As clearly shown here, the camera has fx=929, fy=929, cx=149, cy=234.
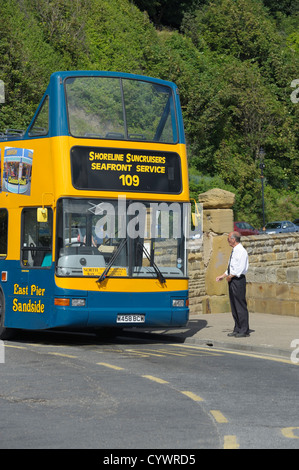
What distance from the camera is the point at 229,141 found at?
64312mm

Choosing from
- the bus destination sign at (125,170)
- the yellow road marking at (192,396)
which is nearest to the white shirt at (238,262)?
the bus destination sign at (125,170)

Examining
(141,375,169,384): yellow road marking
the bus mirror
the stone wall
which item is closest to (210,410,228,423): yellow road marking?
(141,375,169,384): yellow road marking

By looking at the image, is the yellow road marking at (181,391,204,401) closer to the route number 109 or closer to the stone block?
the route number 109

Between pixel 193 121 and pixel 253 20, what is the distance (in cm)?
1921

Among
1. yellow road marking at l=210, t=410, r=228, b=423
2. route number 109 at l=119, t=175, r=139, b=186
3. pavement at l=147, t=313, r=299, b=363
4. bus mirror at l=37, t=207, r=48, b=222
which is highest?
route number 109 at l=119, t=175, r=139, b=186

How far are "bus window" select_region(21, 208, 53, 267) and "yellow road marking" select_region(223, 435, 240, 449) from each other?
863 centimetres

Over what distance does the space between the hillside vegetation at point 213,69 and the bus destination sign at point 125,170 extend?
32022mm

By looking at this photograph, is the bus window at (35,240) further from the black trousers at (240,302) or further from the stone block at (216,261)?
the stone block at (216,261)

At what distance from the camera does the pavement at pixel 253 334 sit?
15.6 metres

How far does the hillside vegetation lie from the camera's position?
58.2 metres

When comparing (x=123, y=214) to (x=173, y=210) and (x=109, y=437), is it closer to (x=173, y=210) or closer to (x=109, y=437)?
(x=173, y=210)

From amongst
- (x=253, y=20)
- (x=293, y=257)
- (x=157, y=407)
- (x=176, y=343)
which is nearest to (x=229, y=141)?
(x=253, y=20)

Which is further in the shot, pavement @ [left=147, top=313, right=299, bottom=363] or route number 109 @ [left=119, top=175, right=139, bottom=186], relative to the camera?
route number 109 @ [left=119, top=175, right=139, bottom=186]

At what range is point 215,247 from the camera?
78.5ft
